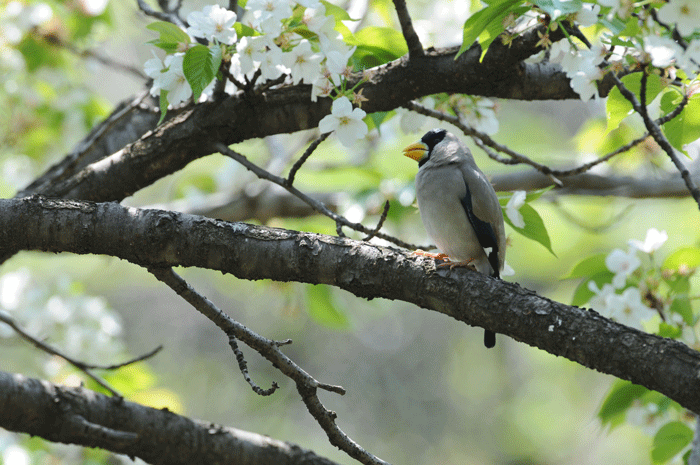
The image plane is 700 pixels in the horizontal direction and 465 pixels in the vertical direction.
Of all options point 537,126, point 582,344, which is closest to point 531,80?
point 582,344

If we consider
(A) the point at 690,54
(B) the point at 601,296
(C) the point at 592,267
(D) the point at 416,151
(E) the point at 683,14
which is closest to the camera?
(E) the point at 683,14

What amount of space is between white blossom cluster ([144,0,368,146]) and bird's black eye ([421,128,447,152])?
1.76m

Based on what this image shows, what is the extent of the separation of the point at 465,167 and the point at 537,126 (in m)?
7.46

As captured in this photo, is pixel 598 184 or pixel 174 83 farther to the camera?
pixel 598 184

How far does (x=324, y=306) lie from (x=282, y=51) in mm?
2542

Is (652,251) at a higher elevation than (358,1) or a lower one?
lower

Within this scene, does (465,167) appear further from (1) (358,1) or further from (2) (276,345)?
(1) (358,1)

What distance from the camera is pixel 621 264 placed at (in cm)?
312

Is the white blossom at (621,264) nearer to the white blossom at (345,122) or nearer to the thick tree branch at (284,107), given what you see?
the thick tree branch at (284,107)

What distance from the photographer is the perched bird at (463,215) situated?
129 inches

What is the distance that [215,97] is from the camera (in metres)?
2.97

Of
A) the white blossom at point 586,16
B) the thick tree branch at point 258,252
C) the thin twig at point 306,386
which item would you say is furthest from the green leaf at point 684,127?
the thin twig at point 306,386

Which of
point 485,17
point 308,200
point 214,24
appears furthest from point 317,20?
point 308,200

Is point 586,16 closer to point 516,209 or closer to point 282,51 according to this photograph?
point 516,209
